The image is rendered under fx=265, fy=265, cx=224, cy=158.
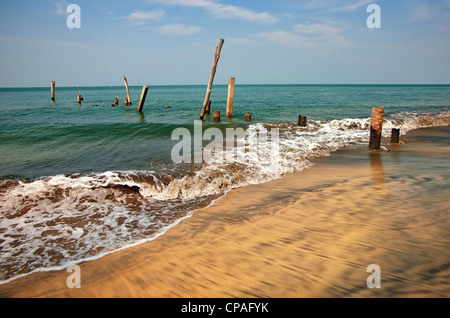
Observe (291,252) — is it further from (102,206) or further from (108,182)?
(108,182)

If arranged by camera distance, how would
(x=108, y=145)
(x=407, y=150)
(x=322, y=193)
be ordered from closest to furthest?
1. (x=322, y=193)
2. (x=407, y=150)
3. (x=108, y=145)

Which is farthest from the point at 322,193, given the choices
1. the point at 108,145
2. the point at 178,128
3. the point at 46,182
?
the point at 178,128

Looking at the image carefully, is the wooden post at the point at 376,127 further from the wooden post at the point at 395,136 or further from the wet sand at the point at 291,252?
the wet sand at the point at 291,252

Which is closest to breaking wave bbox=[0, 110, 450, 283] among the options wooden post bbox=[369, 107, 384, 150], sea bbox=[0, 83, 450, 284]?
sea bbox=[0, 83, 450, 284]

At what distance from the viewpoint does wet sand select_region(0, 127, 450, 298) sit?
7.77ft

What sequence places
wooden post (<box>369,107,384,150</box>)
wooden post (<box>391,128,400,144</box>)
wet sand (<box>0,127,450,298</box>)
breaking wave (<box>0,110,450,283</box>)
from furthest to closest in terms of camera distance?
wooden post (<box>391,128,400,144</box>), wooden post (<box>369,107,384,150</box>), breaking wave (<box>0,110,450,283</box>), wet sand (<box>0,127,450,298</box>)

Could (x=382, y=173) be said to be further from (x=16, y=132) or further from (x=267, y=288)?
(x=16, y=132)

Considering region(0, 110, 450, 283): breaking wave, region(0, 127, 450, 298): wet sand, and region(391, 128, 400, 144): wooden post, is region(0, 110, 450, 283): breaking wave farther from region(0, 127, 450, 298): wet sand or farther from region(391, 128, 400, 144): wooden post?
region(391, 128, 400, 144): wooden post

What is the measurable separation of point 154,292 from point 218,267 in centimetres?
65

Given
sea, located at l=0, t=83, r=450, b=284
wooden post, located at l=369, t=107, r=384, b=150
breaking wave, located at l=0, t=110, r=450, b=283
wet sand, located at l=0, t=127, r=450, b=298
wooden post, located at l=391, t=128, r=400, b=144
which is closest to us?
wet sand, located at l=0, t=127, r=450, b=298

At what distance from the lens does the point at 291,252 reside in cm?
289

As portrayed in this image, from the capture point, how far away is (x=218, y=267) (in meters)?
2.68

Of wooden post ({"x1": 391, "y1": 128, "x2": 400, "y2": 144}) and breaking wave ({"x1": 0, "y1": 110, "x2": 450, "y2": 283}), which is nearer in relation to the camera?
breaking wave ({"x1": 0, "y1": 110, "x2": 450, "y2": 283})
